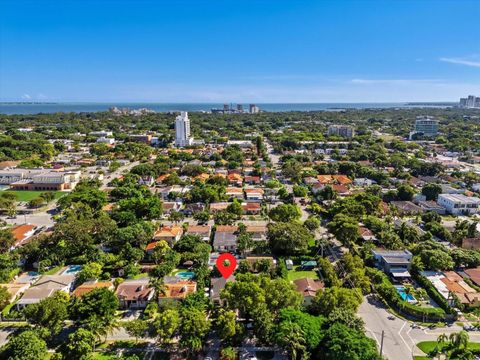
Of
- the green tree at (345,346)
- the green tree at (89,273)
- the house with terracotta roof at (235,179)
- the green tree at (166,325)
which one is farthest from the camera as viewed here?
the house with terracotta roof at (235,179)

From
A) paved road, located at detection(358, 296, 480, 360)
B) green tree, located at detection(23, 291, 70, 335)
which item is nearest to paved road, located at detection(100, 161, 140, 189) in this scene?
green tree, located at detection(23, 291, 70, 335)

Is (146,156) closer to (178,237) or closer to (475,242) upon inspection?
(178,237)

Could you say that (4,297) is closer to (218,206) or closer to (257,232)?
(257,232)

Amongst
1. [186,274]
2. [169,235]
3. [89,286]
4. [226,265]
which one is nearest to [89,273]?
[89,286]

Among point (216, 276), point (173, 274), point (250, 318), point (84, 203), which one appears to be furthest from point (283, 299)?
point (84, 203)

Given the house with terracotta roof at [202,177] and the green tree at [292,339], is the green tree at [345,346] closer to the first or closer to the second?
the green tree at [292,339]

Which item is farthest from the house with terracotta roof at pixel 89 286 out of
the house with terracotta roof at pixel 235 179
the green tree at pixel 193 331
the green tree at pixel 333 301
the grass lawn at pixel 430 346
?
the house with terracotta roof at pixel 235 179
